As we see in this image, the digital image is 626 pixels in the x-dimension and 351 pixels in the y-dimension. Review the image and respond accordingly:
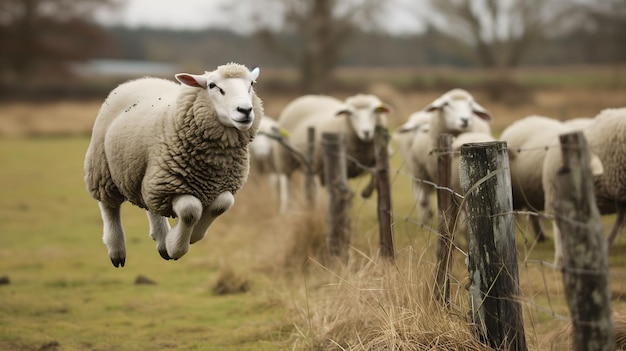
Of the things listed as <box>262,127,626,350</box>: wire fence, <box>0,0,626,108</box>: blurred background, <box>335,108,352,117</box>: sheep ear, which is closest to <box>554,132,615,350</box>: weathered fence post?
<box>262,127,626,350</box>: wire fence

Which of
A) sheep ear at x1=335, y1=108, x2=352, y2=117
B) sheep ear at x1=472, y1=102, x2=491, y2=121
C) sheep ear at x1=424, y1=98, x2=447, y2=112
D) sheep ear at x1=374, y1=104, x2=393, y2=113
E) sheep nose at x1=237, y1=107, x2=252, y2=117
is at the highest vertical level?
sheep ear at x1=335, y1=108, x2=352, y2=117

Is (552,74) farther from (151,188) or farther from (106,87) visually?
(151,188)

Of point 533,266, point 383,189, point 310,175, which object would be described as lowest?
point 533,266

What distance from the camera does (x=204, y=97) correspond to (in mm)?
3412

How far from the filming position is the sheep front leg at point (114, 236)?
3840 millimetres

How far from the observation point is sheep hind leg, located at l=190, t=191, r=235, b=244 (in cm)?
338

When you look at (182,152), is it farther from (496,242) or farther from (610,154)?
(610,154)

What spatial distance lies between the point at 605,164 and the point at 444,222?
251cm

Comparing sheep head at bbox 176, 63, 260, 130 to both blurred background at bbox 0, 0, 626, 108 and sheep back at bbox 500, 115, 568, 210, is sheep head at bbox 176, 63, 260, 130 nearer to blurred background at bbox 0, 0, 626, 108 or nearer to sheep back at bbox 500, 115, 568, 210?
sheep back at bbox 500, 115, 568, 210

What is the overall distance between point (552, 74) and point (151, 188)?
3542cm

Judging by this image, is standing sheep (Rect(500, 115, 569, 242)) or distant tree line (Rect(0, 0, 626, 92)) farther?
distant tree line (Rect(0, 0, 626, 92))

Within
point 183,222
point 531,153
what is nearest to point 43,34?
point 531,153

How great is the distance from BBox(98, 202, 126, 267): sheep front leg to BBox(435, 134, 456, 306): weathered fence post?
1593 millimetres

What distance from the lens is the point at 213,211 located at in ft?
11.3
